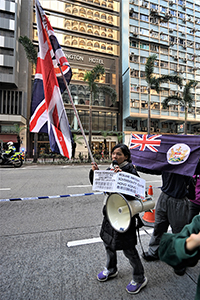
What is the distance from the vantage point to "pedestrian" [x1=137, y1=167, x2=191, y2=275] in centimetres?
221

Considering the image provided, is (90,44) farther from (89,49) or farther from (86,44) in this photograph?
(89,49)

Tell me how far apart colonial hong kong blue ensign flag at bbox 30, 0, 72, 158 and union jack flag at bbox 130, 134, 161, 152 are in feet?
3.79

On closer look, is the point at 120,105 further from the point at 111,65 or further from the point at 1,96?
the point at 1,96

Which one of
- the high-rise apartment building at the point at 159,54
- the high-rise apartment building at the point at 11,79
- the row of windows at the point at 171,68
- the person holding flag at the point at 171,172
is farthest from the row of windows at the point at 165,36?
the person holding flag at the point at 171,172

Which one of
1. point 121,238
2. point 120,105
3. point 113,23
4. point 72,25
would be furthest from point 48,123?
point 113,23

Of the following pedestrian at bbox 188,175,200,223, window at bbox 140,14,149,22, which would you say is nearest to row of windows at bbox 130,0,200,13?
window at bbox 140,14,149,22

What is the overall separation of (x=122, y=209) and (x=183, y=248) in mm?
1124

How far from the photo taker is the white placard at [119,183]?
177 centimetres

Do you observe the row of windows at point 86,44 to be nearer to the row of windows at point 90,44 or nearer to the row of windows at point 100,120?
the row of windows at point 90,44

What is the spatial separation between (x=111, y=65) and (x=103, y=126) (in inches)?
474

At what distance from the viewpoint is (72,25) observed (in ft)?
101

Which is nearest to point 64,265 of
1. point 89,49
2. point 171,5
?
point 89,49

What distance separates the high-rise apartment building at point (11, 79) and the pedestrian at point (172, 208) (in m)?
26.4

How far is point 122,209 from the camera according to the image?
1.89 meters
